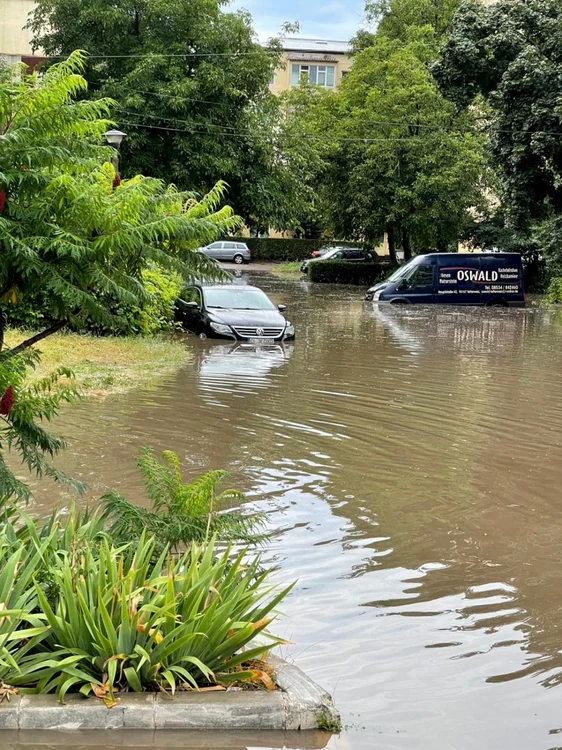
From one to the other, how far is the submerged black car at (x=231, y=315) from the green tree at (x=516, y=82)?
31.9ft

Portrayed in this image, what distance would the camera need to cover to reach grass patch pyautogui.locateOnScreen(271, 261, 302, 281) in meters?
56.9

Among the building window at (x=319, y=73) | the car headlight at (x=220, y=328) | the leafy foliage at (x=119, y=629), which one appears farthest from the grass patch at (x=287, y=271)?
the leafy foliage at (x=119, y=629)

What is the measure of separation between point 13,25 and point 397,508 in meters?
46.5

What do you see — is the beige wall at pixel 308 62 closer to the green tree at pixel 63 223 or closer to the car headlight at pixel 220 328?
the car headlight at pixel 220 328

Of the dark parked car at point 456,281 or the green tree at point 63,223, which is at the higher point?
the green tree at point 63,223

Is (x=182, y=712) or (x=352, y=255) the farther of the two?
(x=352, y=255)

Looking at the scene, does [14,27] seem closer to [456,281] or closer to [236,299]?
[456,281]

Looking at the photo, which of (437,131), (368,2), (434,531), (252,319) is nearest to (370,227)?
(437,131)

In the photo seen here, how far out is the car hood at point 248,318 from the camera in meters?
23.0

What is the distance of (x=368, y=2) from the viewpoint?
59.6 metres

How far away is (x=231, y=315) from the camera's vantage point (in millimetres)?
23312

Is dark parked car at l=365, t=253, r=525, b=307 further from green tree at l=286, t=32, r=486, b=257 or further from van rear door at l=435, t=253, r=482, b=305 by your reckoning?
green tree at l=286, t=32, r=486, b=257

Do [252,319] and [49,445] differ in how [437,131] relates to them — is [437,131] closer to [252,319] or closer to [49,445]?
[252,319]

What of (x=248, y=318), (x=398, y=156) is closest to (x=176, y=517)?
(x=248, y=318)
